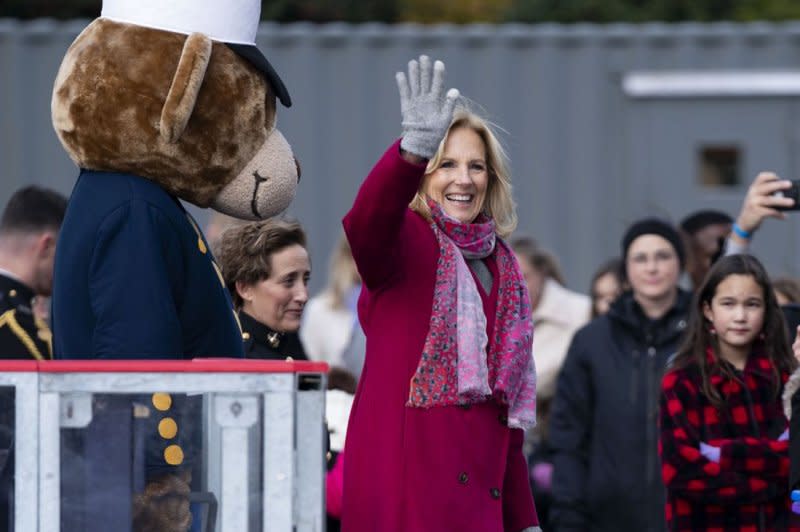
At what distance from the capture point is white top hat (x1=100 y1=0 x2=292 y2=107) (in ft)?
10.9

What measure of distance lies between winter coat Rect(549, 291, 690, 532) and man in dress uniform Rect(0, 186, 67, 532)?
213 cm

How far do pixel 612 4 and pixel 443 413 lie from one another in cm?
1473

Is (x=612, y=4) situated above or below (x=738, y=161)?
above

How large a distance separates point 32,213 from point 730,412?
2366 mm

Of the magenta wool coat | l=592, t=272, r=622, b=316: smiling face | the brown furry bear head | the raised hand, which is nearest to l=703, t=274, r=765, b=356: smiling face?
the raised hand

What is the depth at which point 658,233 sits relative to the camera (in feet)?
20.6

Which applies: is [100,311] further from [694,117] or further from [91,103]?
[694,117]

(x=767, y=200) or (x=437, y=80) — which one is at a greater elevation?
(x=437, y=80)

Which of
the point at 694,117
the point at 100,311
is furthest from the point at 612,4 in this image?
the point at 100,311

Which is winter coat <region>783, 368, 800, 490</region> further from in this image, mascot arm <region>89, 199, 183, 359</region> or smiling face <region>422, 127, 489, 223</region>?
mascot arm <region>89, 199, 183, 359</region>

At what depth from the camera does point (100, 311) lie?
123 inches

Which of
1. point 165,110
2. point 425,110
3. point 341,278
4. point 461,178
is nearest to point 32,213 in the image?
point 461,178

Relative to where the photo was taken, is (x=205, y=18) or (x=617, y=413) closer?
(x=205, y=18)

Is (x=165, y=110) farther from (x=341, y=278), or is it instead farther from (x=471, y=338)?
(x=341, y=278)
